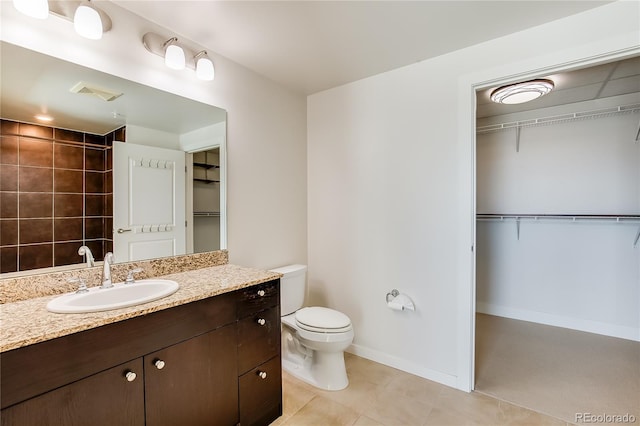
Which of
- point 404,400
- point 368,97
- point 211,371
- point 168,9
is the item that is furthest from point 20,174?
point 404,400

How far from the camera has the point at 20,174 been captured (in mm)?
1318

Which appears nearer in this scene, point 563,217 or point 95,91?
point 95,91

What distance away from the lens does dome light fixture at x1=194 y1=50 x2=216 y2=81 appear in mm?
1814

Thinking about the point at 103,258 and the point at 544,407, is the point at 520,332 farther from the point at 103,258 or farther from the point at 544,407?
the point at 103,258

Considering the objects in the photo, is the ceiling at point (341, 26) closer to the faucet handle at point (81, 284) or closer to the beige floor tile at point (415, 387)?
the faucet handle at point (81, 284)

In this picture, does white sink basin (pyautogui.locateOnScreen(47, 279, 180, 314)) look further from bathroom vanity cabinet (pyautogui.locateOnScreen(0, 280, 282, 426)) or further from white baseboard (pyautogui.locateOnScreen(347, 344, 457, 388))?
white baseboard (pyautogui.locateOnScreen(347, 344, 457, 388))

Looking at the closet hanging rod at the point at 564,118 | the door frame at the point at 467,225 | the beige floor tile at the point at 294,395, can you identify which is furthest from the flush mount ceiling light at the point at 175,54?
the closet hanging rod at the point at 564,118

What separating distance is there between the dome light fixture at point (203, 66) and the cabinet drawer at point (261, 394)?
173 centimetres

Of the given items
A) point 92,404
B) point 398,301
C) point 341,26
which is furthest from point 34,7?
point 398,301

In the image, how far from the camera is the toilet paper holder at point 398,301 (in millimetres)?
2190

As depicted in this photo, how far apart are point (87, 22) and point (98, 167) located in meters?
0.66

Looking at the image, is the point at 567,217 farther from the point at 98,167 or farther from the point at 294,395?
the point at 98,167

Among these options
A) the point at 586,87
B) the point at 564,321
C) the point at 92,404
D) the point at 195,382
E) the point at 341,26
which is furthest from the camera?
the point at 564,321

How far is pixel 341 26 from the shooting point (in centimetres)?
175
